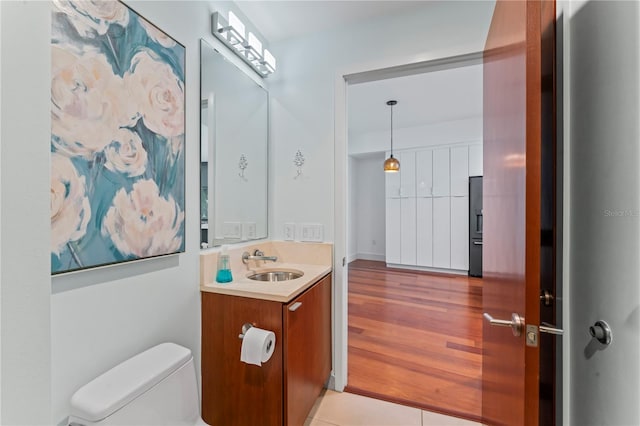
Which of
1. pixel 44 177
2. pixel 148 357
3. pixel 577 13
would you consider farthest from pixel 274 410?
pixel 577 13

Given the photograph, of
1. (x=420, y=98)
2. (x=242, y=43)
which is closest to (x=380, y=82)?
(x=420, y=98)

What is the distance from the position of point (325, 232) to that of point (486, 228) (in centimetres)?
99

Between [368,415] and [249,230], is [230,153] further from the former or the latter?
[368,415]

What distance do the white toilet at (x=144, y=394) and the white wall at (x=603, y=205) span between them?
53.6 inches

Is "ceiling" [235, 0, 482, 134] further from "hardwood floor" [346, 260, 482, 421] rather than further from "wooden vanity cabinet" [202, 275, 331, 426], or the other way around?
"hardwood floor" [346, 260, 482, 421]

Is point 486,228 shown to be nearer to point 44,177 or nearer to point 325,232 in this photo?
point 325,232

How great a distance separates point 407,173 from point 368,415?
435 centimetres

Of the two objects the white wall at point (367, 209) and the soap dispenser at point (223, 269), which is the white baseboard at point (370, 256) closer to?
the white wall at point (367, 209)

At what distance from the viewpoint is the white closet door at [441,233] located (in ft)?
16.3

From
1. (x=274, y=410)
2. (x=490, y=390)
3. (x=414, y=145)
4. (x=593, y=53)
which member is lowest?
(x=274, y=410)

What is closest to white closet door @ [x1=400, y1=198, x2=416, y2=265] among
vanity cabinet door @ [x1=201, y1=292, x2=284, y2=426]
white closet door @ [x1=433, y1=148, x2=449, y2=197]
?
white closet door @ [x1=433, y1=148, x2=449, y2=197]

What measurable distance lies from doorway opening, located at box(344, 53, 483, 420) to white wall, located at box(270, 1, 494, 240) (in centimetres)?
12

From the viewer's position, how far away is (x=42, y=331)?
50cm

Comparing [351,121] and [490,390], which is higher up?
[351,121]
